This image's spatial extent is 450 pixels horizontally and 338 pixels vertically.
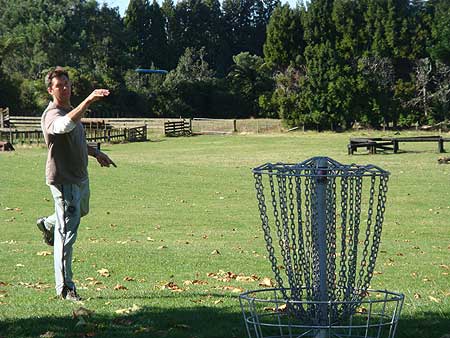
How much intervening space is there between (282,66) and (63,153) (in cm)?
8239

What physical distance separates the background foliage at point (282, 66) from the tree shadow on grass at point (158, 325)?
72606 millimetres

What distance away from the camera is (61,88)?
8070mm

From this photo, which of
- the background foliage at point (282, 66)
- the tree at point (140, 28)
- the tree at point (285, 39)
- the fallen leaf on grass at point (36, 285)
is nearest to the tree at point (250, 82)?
the background foliage at point (282, 66)

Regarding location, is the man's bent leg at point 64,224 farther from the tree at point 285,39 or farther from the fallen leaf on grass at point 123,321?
the tree at point 285,39

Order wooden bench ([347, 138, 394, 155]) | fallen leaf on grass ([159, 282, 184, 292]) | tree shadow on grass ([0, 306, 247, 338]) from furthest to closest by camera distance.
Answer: wooden bench ([347, 138, 394, 155]) → fallen leaf on grass ([159, 282, 184, 292]) → tree shadow on grass ([0, 306, 247, 338])

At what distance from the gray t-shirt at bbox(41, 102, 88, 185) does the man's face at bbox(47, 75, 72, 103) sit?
90 millimetres

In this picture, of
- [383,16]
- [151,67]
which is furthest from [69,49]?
[383,16]


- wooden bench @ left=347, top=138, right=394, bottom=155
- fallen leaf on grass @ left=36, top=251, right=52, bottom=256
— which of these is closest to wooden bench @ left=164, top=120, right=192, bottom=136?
wooden bench @ left=347, top=138, right=394, bottom=155

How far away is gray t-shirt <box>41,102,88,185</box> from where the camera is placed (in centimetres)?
803

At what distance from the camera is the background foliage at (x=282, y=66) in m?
80.5

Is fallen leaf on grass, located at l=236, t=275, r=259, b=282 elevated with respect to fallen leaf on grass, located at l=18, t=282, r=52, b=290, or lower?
lower

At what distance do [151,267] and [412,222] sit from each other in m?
9.76

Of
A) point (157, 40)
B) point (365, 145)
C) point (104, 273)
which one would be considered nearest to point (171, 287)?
point (104, 273)

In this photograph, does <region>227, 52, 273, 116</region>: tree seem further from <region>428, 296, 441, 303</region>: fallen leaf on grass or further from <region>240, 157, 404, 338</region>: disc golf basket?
<region>240, 157, 404, 338</region>: disc golf basket
